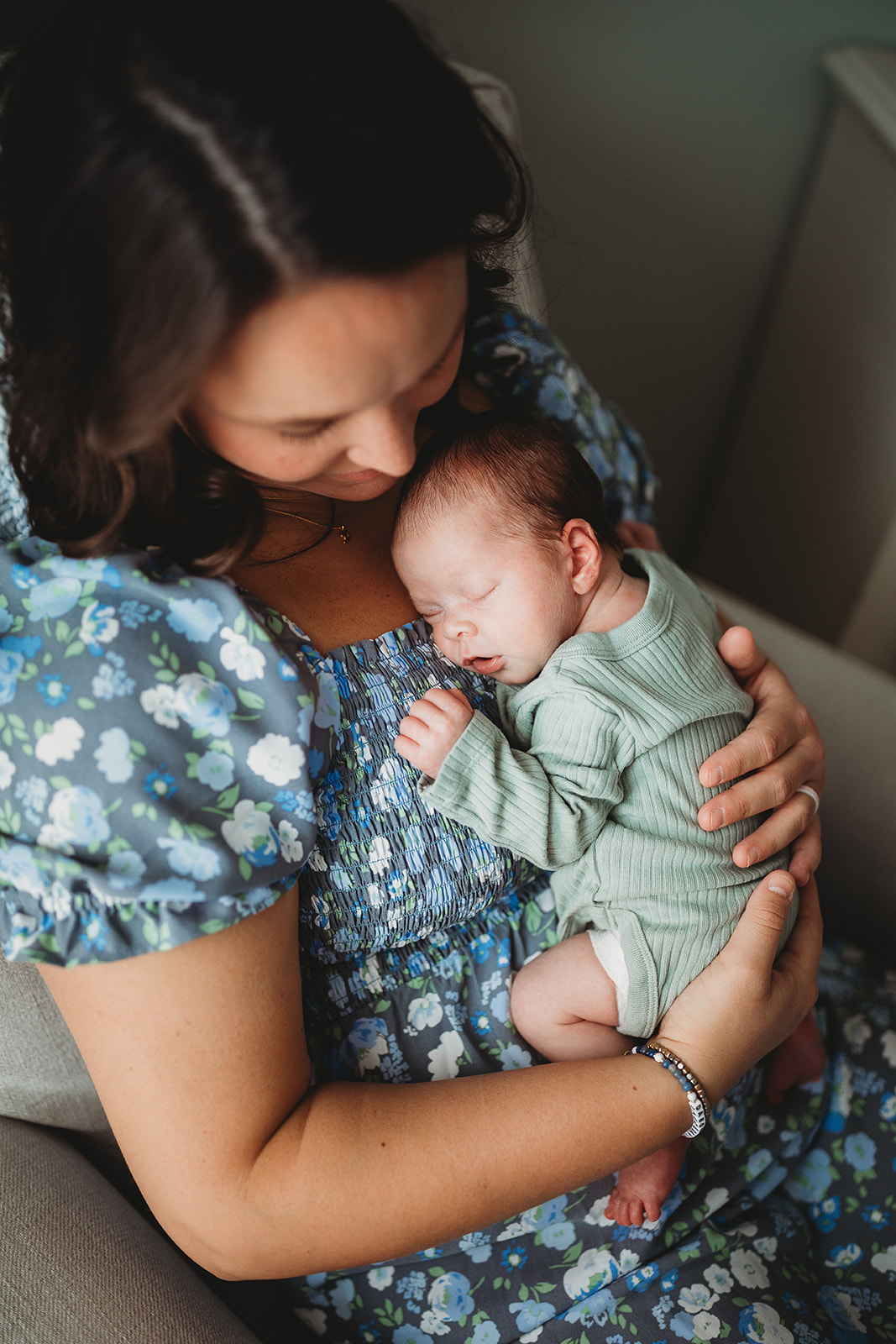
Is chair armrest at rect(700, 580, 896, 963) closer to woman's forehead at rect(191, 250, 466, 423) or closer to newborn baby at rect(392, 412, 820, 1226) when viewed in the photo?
newborn baby at rect(392, 412, 820, 1226)

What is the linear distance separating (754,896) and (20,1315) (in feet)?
2.40

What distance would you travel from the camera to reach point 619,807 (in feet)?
2.91

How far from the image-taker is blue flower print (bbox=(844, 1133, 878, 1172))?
1008 millimetres

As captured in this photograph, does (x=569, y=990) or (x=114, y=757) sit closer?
(x=114, y=757)

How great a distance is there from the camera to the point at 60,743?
64 cm

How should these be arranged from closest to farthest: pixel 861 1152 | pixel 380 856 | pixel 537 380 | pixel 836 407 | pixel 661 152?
pixel 380 856, pixel 861 1152, pixel 537 380, pixel 661 152, pixel 836 407

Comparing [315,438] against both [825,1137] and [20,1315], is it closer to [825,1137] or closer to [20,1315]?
[20,1315]

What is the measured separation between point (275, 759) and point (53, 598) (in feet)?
0.70

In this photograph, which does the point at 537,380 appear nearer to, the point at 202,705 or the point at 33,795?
the point at 202,705

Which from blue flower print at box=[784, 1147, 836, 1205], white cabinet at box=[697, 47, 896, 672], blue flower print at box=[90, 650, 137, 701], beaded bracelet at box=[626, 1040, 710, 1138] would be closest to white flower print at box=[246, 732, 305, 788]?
blue flower print at box=[90, 650, 137, 701]

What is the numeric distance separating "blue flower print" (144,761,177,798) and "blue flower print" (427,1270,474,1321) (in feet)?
1.92

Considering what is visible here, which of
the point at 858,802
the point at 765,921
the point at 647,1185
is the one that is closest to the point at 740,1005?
the point at 765,921

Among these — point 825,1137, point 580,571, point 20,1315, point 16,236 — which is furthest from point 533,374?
point 20,1315

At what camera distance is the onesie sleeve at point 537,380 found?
3.80 ft
